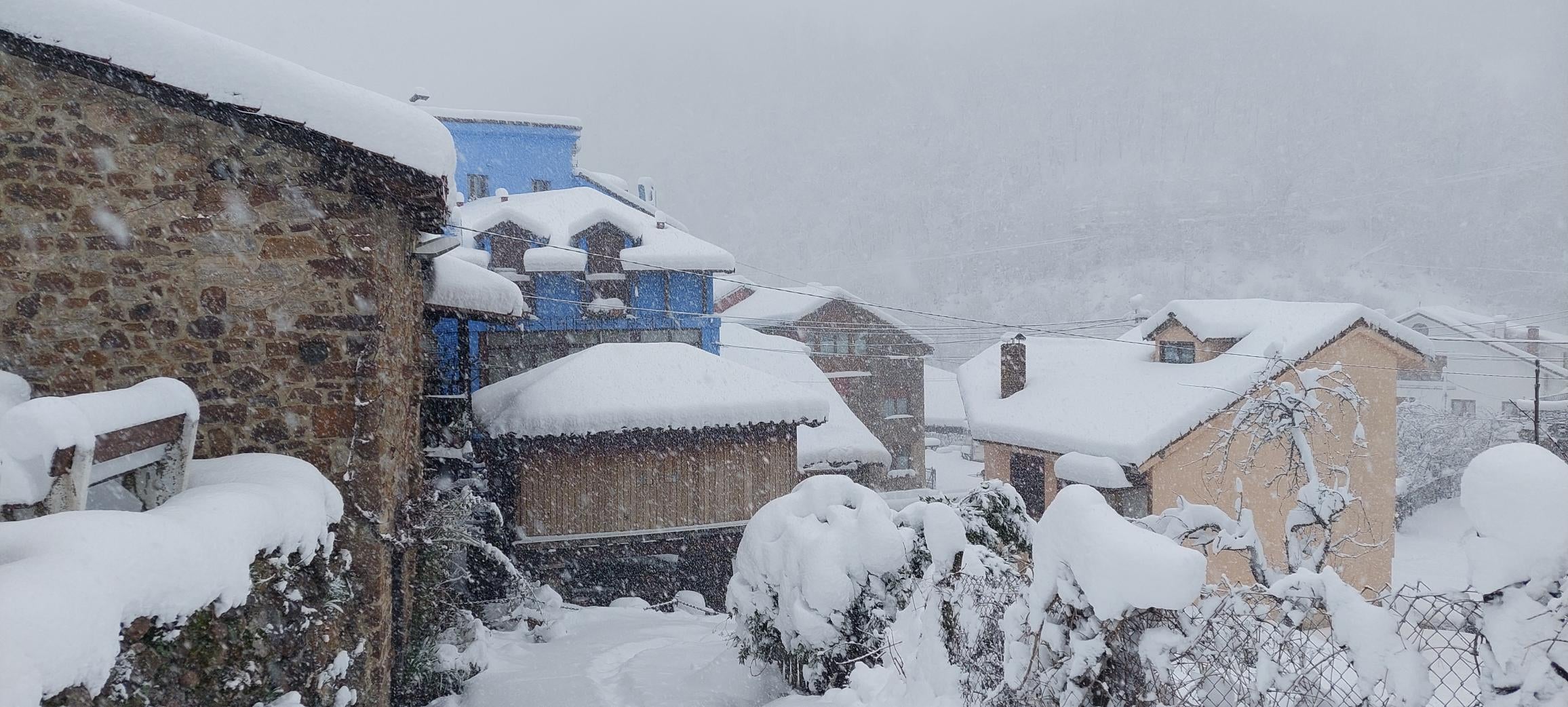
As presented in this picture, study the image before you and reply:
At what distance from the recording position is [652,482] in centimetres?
1163

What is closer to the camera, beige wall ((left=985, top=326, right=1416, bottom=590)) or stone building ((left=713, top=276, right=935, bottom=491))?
beige wall ((left=985, top=326, right=1416, bottom=590))

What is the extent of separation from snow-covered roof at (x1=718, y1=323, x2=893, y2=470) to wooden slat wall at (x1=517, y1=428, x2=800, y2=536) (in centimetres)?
441

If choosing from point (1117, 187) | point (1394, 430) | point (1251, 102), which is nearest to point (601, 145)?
point (1117, 187)

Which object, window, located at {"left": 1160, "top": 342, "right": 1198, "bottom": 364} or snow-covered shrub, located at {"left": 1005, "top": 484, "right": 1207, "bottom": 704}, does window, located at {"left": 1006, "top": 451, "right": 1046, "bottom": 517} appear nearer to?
window, located at {"left": 1160, "top": 342, "right": 1198, "bottom": 364}

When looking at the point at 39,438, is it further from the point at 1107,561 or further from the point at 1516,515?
the point at 1516,515

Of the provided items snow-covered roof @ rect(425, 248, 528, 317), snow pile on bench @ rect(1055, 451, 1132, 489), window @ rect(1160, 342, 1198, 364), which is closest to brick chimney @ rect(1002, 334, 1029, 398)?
window @ rect(1160, 342, 1198, 364)

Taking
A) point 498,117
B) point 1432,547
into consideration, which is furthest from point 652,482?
point 1432,547

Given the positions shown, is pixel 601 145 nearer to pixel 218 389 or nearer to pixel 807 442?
pixel 807 442

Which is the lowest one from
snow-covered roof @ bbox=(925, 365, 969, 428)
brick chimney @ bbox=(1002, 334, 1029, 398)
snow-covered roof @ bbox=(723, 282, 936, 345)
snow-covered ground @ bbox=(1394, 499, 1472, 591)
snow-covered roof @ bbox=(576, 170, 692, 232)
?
snow-covered ground @ bbox=(1394, 499, 1472, 591)

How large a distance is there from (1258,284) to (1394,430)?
74.2 meters

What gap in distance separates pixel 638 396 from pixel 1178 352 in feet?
38.1

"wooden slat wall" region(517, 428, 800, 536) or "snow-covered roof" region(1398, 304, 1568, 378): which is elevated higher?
"snow-covered roof" region(1398, 304, 1568, 378)

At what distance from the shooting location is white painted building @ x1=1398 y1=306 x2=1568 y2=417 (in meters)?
26.5

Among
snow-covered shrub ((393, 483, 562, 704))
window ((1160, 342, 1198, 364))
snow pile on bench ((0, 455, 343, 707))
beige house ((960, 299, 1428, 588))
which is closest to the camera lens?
snow pile on bench ((0, 455, 343, 707))
